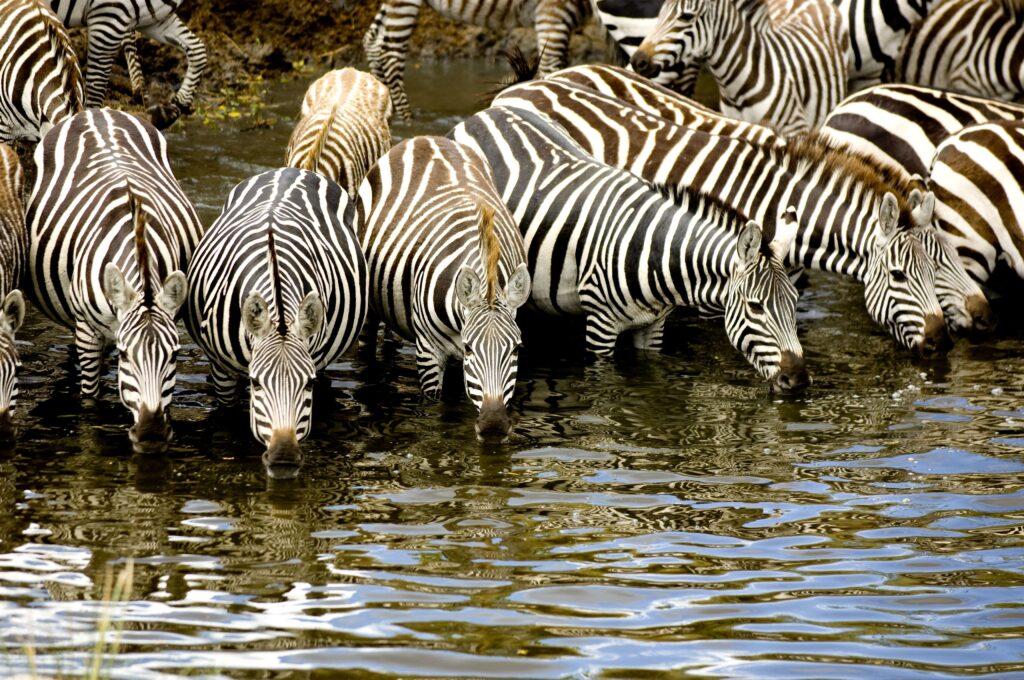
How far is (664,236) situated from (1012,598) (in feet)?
13.6

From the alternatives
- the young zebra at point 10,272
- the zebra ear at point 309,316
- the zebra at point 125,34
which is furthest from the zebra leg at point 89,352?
the zebra at point 125,34

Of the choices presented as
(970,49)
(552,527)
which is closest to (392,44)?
(970,49)

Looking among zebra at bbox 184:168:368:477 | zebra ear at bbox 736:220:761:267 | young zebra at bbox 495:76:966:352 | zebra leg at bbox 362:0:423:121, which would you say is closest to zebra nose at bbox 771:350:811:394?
zebra ear at bbox 736:220:761:267

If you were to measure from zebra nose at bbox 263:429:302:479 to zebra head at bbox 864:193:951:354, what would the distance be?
4748 millimetres

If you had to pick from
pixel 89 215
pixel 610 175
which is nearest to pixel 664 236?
pixel 610 175

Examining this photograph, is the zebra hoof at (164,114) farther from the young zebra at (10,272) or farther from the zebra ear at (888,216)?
the zebra ear at (888,216)

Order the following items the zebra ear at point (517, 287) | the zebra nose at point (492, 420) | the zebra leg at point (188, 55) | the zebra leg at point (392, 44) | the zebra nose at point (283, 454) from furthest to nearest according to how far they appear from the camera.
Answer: the zebra leg at point (392, 44) → the zebra leg at point (188, 55) → the zebra ear at point (517, 287) → the zebra nose at point (492, 420) → the zebra nose at point (283, 454)

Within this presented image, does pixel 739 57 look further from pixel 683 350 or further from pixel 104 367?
pixel 104 367

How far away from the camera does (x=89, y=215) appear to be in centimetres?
905

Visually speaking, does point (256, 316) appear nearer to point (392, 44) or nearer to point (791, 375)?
point (791, 375)

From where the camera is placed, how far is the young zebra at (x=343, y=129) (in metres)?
11.8

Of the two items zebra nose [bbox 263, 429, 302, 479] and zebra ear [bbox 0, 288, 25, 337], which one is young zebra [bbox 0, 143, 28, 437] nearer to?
zebra ear [bbox 0, 288, 25, 337]

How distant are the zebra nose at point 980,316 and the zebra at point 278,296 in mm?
4650

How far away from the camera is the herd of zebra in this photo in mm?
8445
